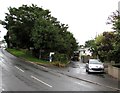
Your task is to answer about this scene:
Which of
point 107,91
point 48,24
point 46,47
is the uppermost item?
point 48,24

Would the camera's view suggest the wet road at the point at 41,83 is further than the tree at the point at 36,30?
No

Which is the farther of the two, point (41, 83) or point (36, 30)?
point (36, 30)

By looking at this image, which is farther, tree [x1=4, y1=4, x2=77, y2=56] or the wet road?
tree [x1=4, y1=4, x2=77, y2=56]

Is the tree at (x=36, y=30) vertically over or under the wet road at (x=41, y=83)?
over

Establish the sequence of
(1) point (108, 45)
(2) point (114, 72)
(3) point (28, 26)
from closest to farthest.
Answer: (2) point (114, 72), (1) point (108, 45), (3) point (28, 26)

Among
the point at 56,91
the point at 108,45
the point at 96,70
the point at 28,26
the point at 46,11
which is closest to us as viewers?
the point at 56,91

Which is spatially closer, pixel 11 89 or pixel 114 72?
pixel 11 89

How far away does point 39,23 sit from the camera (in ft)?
185

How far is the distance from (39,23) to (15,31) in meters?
11.1

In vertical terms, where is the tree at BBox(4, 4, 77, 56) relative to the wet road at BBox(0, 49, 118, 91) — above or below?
above

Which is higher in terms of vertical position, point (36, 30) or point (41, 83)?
point (36, 30)

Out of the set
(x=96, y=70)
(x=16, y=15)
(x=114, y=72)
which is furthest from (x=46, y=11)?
(x=114, y=72)

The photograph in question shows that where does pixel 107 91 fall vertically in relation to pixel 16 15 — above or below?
below

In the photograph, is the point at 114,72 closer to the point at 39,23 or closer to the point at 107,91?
the point at 107,91
